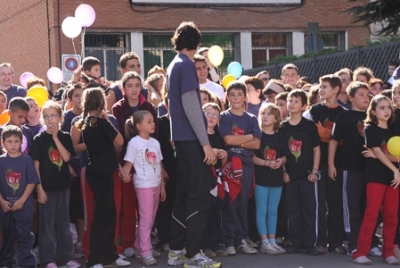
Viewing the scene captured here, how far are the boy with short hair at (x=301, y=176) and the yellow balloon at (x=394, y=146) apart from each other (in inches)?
38.8

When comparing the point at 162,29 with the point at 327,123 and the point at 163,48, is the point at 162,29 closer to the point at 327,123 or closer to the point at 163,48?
the point at 163,48

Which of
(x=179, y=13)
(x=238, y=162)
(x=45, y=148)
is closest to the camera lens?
(x=45, y=148)

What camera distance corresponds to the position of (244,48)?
2648 cm

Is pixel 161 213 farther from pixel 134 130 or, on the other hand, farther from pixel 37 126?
pixel 37 126

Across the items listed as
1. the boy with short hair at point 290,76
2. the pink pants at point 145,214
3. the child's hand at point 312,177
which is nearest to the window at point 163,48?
the boy with short hair at point 290,76

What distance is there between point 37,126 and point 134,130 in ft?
3.89

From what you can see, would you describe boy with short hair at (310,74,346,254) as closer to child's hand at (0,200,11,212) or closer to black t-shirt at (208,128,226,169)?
black t-shirt at (208,128,226,169)

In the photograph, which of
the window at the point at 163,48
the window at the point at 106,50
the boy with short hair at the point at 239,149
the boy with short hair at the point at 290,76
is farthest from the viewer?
the window at the point at 163,48

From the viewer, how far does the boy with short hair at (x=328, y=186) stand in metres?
8.87

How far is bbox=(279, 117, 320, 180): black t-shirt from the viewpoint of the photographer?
28.9ft

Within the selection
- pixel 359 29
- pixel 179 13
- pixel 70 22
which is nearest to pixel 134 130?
pixel 70 22

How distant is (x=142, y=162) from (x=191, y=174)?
76 cm

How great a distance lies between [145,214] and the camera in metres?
8.30

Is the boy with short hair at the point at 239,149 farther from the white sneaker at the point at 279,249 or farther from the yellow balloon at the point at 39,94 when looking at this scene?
the yellow balloon at the point at 39,94
